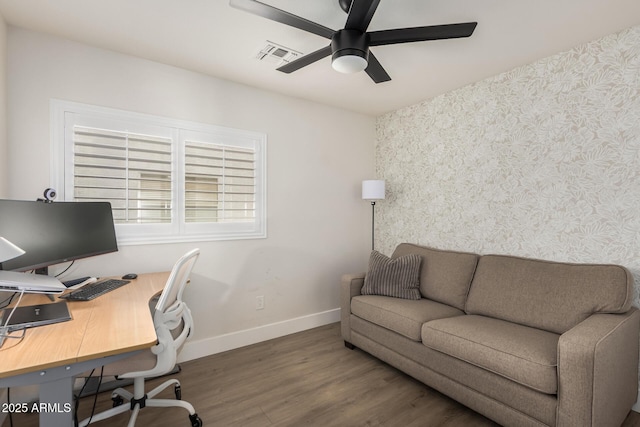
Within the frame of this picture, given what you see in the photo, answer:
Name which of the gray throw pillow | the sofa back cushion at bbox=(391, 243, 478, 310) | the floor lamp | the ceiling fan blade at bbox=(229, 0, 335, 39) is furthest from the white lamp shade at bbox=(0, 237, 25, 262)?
the floor lamp

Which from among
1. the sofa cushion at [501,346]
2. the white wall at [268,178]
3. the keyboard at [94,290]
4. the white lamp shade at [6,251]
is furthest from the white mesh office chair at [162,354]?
the sofa cushion at [501,346]

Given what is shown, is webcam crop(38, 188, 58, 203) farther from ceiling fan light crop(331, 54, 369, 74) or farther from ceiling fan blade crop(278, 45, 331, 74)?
ceiling fan light crop(331, 54, 369, 74)

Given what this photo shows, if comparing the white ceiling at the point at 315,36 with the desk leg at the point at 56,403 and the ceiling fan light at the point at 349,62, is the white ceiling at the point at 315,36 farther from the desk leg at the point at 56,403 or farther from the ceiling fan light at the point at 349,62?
the desk leg at the point at 56,403

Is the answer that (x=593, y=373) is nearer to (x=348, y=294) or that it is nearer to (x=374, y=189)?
(x=348, y=294)

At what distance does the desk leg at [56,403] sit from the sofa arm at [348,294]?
213cm

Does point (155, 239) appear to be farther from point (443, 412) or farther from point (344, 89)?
point (443, 412)

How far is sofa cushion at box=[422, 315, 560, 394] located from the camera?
163 centimetres

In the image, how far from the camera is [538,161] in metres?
2.47

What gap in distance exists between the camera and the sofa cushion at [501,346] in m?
1.63

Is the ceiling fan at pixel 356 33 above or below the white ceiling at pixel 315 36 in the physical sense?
below

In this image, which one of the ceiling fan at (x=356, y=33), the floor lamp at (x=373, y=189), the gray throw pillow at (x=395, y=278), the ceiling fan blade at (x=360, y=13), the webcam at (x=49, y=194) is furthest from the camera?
the floor lamp at (x=373, y=189)

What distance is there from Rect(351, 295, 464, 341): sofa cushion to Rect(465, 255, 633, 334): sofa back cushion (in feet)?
0.96

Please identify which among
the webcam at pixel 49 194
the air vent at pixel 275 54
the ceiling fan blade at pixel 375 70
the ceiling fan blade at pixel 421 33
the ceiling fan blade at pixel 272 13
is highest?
the air vent at pixel 275 54

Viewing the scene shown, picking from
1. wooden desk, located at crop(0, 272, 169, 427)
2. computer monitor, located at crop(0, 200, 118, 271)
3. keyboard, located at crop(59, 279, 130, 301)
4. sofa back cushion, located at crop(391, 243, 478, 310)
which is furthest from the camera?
sofa back cushion, located at crop(391, 243, 478, 310)
